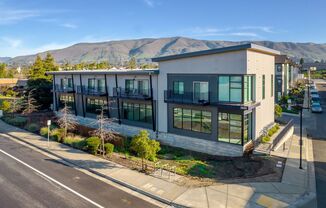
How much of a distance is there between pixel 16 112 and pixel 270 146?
1486 inches

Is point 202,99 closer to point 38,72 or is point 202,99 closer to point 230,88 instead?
point 230,88

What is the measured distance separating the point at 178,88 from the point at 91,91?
14.0 meters

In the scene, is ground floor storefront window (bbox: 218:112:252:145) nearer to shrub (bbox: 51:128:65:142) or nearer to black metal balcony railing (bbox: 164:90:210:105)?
black metal balcony railing (bbox: 164:90:210:105)

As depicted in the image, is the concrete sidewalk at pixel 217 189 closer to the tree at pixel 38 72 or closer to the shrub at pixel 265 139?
the shrub at pixel 265 139

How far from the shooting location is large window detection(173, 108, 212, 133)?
23844 mm

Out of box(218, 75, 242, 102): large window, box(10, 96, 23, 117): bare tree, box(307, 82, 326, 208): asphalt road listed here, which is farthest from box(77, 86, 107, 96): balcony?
box(307, 82, 326, 208): asphalt road

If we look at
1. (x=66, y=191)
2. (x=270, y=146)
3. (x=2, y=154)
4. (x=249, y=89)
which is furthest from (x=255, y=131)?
(x=2, y=154)

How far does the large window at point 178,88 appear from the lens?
2541 centimetres

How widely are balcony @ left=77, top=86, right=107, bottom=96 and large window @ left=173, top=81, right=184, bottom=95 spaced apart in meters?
10.6

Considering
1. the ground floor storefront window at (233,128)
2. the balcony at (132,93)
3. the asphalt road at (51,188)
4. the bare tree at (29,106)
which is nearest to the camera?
the asphalt road at (51,188)

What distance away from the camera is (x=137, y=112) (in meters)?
30.0

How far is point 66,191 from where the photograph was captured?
15617 mm

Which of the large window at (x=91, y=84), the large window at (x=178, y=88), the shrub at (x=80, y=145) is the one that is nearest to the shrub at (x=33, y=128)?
the large window at (x=91, y=84)

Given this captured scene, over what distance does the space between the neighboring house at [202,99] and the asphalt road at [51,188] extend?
1039 cm
